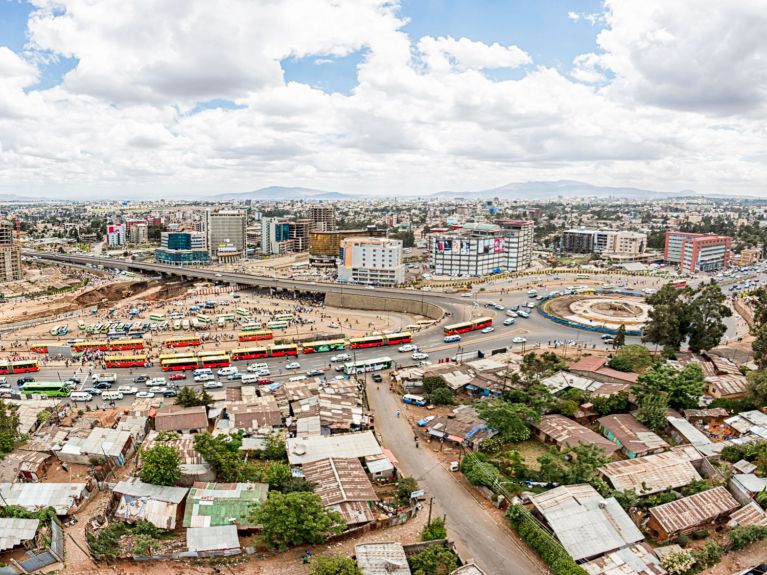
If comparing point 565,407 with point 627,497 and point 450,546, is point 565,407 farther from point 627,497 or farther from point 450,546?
point 450,546

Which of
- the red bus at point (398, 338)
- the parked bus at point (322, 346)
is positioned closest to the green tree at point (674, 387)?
the red bus at point (398, 338)

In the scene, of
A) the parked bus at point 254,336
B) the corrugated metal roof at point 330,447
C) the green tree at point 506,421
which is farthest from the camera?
the parked bus at point 254,336

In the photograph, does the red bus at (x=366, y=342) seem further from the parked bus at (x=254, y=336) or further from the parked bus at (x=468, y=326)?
the parked bus at (x=254, y=336)

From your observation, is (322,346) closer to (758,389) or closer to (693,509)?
(693,509)

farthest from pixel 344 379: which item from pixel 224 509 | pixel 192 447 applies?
pixel 224 509

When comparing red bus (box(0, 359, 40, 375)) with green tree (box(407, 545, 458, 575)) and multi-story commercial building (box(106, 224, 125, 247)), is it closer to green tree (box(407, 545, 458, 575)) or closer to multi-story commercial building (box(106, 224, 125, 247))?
green tree (box(407, 545, 458, 575))
